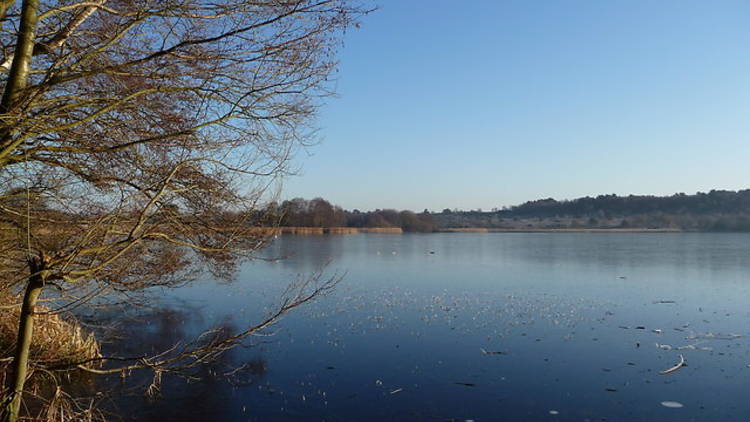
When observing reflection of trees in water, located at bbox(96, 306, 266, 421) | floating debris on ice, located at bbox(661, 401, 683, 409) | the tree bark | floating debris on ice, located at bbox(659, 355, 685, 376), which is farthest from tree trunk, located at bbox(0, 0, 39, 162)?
floating debris on ice, located at bbox(659, 355, 685, 376)

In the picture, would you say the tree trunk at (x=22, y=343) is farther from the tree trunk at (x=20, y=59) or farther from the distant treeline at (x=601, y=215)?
the distant treeline at (x=601, y=215)

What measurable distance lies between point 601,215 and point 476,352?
355 feet

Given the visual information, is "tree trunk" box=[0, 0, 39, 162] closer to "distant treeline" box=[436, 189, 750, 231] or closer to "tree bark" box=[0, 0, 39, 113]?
"tree bark" box=[0, 0, 39, 113]

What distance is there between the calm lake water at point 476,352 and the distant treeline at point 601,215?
37401mm

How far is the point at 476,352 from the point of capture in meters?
9.74

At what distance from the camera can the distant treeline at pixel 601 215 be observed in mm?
77562

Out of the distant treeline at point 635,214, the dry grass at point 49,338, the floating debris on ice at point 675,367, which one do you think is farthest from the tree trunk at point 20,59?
the distant treeline at point 635,214

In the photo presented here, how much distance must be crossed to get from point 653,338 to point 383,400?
20.7ft

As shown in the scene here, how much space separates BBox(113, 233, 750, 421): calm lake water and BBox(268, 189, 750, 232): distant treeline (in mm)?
37401

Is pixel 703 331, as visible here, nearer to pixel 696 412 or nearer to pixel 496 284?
pixel 696 412

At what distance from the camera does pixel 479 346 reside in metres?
10.2

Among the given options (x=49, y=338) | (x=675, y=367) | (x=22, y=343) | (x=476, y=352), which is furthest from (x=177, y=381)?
(x=675, y=367)

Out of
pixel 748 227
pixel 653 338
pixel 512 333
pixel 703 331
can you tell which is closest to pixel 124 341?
pixel 512 333

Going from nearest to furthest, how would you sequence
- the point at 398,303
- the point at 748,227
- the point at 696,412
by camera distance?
the point at 696,412
the point at 398,303
the point at 748,227
